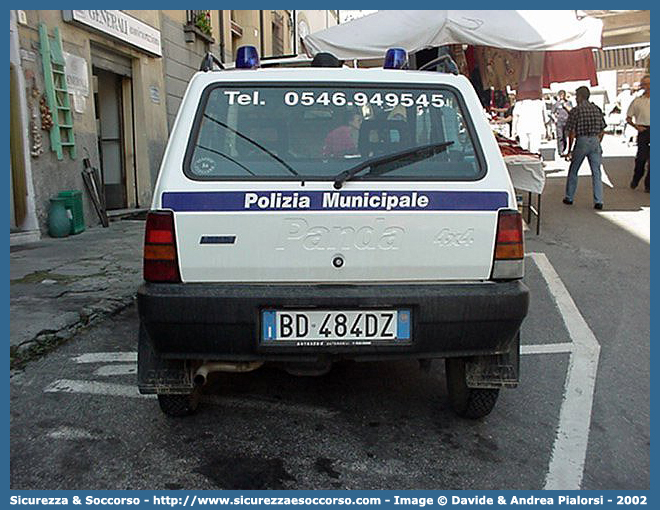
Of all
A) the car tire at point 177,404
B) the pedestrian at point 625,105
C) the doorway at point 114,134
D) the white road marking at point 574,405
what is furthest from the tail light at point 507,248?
the pedestrian at point 625,105

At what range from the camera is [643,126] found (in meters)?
10.4

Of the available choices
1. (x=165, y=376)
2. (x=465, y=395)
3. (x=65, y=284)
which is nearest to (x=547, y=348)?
(x=465, y=395)

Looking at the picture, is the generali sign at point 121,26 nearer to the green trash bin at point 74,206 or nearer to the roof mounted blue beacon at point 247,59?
the green trash bin at point 74,206

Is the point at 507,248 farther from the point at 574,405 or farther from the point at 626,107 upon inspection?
the point at 626,107

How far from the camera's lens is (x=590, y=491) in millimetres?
2527

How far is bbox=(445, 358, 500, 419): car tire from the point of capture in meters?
3.00

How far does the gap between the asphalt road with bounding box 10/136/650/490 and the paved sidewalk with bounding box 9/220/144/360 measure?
242mm

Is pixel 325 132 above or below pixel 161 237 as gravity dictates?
above

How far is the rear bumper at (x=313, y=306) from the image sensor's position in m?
2.56

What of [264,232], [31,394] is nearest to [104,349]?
[31,394]

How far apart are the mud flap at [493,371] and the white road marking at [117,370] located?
205cm

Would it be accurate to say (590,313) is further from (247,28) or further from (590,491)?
(247,28)

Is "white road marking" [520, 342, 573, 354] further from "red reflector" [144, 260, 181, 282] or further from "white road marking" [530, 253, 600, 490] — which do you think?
"red reflector" [144, 260, 181, 282]

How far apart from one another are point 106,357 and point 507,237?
2.71 meters
